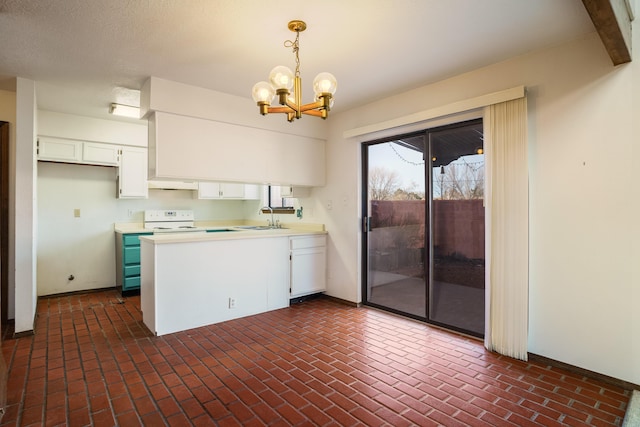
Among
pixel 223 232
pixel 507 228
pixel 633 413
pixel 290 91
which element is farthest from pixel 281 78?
pixel 633 413

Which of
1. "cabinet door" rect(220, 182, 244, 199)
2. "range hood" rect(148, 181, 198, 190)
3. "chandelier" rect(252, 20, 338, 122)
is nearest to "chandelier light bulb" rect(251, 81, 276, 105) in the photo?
"chandelier" rect(252, 20, 338, 122)

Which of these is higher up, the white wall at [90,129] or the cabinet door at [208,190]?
the white wall at [90,129]

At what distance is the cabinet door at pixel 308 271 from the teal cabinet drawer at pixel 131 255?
2.26m

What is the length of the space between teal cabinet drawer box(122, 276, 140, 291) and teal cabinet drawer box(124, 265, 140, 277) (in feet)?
0.18

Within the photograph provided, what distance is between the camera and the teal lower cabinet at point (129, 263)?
15.1ft

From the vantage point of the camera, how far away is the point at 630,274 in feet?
7.47

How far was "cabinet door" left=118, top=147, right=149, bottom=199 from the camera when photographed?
488cm

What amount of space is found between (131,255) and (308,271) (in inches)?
97.8

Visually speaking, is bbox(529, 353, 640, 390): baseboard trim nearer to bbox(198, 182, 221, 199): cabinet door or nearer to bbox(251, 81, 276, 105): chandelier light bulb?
bbox(251, 81, 276, 105): chandelier light bulb

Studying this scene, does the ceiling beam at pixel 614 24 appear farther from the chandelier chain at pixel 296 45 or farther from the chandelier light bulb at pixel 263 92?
the chandelier light bulb at pixel 263 92

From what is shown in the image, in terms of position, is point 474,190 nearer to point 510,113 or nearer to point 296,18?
point 510,113

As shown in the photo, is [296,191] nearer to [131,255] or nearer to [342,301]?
[342,301]

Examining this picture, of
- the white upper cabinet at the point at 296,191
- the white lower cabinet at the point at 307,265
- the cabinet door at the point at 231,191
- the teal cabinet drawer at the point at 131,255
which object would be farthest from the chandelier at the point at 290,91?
the cabinet door at the point at 231,191

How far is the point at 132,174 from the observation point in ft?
16.2
